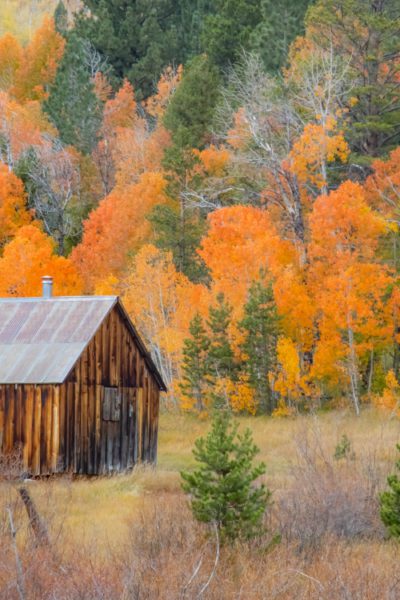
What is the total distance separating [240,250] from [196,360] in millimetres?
4661

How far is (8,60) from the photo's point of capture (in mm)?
86125

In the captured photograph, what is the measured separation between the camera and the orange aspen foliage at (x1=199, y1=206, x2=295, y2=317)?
39.5 meters

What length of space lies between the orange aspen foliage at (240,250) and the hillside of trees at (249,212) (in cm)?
8

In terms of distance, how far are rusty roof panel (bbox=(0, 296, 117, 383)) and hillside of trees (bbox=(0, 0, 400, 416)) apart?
37.3 ft

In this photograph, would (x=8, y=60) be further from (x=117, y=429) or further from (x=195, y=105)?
(x=117, y=429)

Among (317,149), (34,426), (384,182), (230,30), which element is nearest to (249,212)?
(317,149)

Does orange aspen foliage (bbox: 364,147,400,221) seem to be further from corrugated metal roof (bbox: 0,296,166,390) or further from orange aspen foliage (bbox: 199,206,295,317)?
corrugated metal roof (bbox: 0,296,166,390)

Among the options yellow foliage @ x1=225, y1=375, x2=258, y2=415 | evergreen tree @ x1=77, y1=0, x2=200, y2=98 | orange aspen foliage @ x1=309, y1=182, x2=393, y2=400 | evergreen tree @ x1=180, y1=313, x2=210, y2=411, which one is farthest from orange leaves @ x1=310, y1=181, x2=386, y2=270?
evergreen tree @ x1=77, y1=0, x2=200, y2=98

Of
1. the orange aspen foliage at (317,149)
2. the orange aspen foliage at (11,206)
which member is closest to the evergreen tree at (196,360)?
the orange aspen foliage at (317,149)

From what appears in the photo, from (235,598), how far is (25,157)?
162ft

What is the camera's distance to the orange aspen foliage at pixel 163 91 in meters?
66.4

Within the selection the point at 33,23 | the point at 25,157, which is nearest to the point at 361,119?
the point at 25,157

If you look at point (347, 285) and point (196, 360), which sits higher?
point (347, 285)

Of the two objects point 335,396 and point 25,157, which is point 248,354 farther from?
point 25,157
